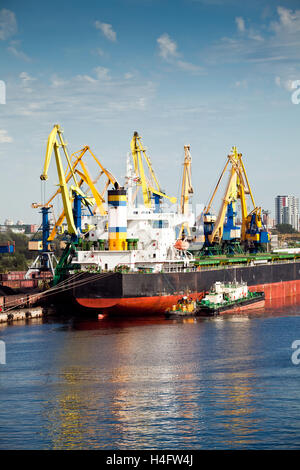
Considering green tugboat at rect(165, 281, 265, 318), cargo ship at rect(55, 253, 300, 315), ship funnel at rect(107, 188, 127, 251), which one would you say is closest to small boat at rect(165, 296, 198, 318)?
green tugboat at rect(165, 281, 265, 318)

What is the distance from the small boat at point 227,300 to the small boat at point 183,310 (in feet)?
1.99

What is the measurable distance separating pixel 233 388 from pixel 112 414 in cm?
538

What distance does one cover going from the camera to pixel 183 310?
47.5 meters

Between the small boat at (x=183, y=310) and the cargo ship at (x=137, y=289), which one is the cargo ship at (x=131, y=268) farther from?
the small boat at (x=183, y=310)

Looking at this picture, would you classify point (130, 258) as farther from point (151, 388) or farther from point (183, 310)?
point (151, 388)

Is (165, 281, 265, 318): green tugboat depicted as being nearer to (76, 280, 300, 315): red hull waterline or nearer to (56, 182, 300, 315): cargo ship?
(76, 280, 300, 315): red hull waterline

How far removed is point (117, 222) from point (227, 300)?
965 cm

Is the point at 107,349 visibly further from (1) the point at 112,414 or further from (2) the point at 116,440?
(2) the point at 116,440

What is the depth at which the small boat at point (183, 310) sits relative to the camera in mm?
47188

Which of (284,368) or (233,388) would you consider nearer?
(233,388)

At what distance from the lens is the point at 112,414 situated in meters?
25.0

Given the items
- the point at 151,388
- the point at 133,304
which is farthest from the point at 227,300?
the point at 151,388

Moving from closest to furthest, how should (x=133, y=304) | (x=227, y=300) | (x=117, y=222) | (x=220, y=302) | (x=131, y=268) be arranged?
1. (x=133, y=304)
2. (x=131, y=268)
3. (x=117, y=222)
4. (x=220, y=302)
5. (x=227, y=300)
